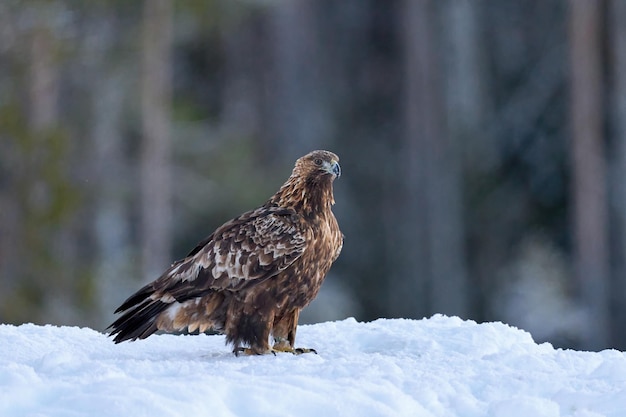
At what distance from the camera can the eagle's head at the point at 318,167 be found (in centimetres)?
792

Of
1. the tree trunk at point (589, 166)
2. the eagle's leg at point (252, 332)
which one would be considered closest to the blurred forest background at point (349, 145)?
the tree trunk at point (589, 166)

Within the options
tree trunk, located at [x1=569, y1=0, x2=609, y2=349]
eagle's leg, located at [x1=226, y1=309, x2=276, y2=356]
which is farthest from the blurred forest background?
eagle's leg, located at [x1=226, y1=309, x2=276, y2=356]

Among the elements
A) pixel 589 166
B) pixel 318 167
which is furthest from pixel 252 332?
pixel 589 166

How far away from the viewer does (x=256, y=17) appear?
31.3 m

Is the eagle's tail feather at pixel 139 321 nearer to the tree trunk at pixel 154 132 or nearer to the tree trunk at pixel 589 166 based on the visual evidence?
the tree trunk at pixel 154 132

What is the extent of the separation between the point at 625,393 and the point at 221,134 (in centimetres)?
2054

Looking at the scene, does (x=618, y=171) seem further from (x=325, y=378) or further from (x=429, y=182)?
(x=325, y=378)

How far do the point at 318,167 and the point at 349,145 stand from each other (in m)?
23.1

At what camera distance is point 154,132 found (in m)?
23.8

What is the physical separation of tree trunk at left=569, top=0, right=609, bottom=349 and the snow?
1609 cm

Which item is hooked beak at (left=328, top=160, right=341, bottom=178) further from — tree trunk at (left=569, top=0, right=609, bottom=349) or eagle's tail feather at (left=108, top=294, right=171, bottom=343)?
tree trunk at (left=569, top=0, right=609, bottom=349)

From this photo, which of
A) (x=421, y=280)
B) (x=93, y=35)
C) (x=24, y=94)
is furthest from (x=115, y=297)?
(x=421, y=280)

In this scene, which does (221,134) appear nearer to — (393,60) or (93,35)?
(93,35)

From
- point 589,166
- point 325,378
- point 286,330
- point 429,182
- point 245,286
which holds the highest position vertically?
point 429,182
